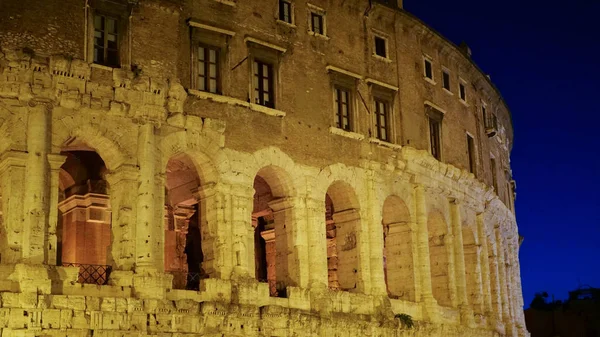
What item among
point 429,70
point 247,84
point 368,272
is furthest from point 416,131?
point 247,84

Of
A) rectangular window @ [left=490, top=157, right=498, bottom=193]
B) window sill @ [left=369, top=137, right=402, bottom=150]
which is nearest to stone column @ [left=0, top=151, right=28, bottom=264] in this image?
window sill @ [left=369, top=137, right=402, bottom=150]

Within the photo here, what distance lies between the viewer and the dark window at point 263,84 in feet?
73.3

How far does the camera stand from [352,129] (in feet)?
80.9

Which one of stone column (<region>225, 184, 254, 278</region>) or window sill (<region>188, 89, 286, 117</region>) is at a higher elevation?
window sill (<region>188, 89, 286, 117</region>)

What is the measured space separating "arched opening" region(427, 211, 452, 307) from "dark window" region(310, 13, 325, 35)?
22.3ft

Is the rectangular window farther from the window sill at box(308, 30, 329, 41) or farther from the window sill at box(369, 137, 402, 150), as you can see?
the window sill at box(308, 30, 329, 41)

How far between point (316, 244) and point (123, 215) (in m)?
5.53

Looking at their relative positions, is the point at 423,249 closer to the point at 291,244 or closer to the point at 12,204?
the point at 291,244

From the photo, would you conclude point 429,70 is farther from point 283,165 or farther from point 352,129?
point 283,165

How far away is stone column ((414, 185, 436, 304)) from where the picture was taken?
2569cm

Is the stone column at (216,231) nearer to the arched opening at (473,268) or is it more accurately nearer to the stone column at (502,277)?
the arched opening at (473,268)

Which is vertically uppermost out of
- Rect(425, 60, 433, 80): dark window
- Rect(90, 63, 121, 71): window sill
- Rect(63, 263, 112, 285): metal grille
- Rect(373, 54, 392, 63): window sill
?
Rect(425, 60, 433, 80): dark window

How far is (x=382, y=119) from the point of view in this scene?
25.9 metres

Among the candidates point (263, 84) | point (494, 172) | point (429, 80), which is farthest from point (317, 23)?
point (494, 172)
